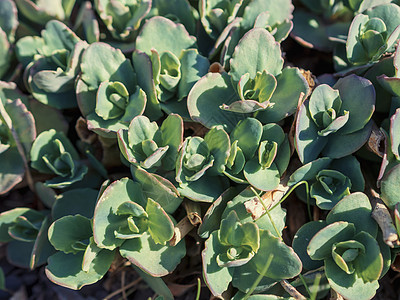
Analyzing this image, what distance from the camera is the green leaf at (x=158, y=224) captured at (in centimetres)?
117

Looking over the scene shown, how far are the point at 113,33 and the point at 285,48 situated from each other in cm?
61

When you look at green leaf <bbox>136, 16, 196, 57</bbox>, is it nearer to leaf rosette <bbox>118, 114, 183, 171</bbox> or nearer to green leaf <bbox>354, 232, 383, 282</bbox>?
leaf rosette <bbox>118, 114, 183, 171</bbox>

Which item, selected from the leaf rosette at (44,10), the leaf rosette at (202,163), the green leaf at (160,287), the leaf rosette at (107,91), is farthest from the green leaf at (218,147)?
the leaf rosette at (44,10)

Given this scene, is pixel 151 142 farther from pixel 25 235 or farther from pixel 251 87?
pixel 25 235

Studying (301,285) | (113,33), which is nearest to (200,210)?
(301,285)

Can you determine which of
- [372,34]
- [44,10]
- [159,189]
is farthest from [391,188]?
[44,10]

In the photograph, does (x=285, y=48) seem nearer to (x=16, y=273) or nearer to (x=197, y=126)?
(x=197, y=126)

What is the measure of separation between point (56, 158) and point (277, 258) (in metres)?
0.73

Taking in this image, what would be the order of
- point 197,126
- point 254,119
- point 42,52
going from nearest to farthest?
point 254,119 → point 197,126 → point 42,52

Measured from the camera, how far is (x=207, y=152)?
1242mm

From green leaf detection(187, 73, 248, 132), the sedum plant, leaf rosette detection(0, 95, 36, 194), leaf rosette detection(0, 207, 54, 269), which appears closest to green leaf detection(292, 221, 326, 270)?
green leaf detection(187, 73, 248, 132)

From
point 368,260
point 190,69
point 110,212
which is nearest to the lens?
point 368,260

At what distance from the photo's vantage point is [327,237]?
3.70 ft

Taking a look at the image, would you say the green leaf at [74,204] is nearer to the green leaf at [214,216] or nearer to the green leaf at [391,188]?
the green leaf at [214,216]
